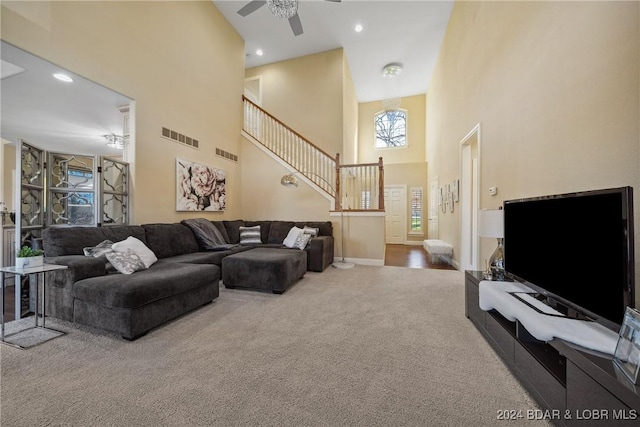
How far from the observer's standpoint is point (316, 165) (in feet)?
18.6

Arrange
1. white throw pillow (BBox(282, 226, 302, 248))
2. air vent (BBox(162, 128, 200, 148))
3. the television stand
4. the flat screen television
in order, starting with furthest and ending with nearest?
1. white throw pillow (BBox(282, 226, 302, 248))
2. air vent (BBox(162, 128, 200, 148))
3. the television stand
4. the flat screen television

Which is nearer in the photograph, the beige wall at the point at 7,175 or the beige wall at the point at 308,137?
the beige wall at the point at 7,175

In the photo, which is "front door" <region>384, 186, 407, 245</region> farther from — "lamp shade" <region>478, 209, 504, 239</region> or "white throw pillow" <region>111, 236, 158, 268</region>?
"white throw pillow" <region>111, 236, 158, 268</region>

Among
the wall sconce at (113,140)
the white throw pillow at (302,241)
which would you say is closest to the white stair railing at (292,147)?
the white throw pillow at (302,241)

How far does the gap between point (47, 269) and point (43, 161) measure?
1479 millimetres

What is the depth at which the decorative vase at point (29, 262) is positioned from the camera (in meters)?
2.00

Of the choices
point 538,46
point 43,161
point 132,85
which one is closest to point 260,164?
point 132,85

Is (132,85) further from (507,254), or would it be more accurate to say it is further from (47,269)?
(507,254)

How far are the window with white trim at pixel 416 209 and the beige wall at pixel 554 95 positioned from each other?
462 cm

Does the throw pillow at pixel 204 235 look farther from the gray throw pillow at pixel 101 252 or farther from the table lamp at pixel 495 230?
the table lamp at pixel 495 230

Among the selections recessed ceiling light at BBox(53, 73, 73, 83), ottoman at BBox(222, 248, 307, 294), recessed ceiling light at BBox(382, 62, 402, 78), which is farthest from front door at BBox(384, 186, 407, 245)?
recessed ceiling light at BBox(53, 73, 73, 83)

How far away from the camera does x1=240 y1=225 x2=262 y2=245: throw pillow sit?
4.89 metres

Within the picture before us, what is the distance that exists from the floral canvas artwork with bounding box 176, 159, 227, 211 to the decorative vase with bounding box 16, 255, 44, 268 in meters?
2.13

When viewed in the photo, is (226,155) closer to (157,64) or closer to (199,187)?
(199,187)
